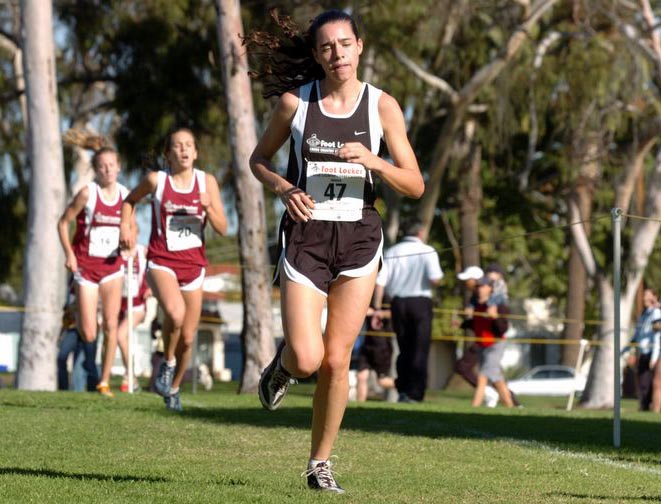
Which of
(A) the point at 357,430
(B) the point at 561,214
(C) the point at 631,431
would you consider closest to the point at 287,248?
(A) the point at 357,430

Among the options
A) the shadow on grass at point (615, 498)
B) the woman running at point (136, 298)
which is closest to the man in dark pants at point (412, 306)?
the woman running at point (136, 298)

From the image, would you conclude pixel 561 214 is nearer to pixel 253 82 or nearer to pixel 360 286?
pixel 253 82

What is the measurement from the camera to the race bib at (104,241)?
41.8 ft

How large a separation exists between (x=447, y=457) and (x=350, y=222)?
241cm

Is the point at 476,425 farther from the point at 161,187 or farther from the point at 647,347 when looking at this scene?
the point at 647,347

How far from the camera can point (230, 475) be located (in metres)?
7.09

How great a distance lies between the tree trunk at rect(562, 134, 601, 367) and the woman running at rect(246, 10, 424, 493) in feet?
62.6

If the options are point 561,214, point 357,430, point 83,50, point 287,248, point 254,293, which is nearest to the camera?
point 287,248

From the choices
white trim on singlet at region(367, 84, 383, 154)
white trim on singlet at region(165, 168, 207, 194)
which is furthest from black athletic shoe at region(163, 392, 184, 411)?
white trim on singlet at region(367, 84, 383, 154)

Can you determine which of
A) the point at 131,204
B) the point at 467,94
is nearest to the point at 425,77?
the point at 467,94

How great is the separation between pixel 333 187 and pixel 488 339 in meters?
10.5

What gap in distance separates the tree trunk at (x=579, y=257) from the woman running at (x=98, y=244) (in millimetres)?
13805

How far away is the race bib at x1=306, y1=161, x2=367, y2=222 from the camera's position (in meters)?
→ 6.37

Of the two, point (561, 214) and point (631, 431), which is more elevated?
point (561, 214)
